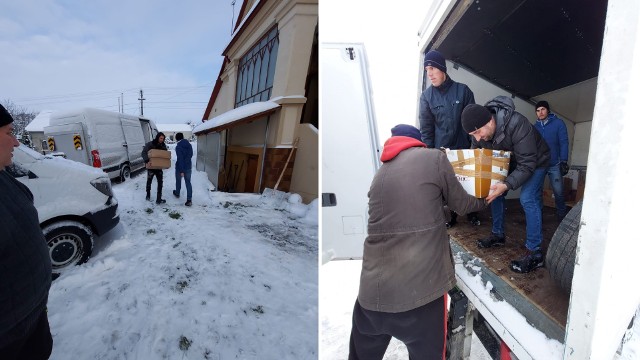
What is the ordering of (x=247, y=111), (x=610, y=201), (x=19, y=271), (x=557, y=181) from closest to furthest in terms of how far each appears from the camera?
(x=610, y=201), (x=19, y=271), (x=557, y=181), (x=247, y=111)

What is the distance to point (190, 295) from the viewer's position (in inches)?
99.4

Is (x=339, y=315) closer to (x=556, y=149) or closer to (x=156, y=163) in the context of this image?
(x=556, y=149)

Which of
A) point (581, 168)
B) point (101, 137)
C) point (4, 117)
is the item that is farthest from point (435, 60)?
point (101, 137)

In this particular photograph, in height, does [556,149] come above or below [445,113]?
below

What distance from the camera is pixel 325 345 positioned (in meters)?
2.18

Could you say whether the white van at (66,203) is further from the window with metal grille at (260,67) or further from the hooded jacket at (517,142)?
the hooded jacket at (517,142)

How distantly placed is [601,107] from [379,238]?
94cm

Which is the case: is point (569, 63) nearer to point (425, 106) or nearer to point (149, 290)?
point (425, 106)

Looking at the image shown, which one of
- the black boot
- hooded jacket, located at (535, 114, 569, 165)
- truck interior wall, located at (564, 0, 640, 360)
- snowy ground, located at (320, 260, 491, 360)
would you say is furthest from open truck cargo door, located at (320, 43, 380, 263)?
hooded jacket, located at (535, 114, 569, 165)

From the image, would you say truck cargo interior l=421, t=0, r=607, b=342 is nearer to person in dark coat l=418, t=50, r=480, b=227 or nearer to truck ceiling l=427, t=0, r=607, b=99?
truck ceiling l=427, t=0, r=607, b=99

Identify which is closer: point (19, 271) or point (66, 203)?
point (19, 271)

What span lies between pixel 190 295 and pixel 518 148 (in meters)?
2.53

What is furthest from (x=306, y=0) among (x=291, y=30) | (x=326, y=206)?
(x=326, y=206)

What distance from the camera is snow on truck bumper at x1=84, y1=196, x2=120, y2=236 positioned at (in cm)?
305
